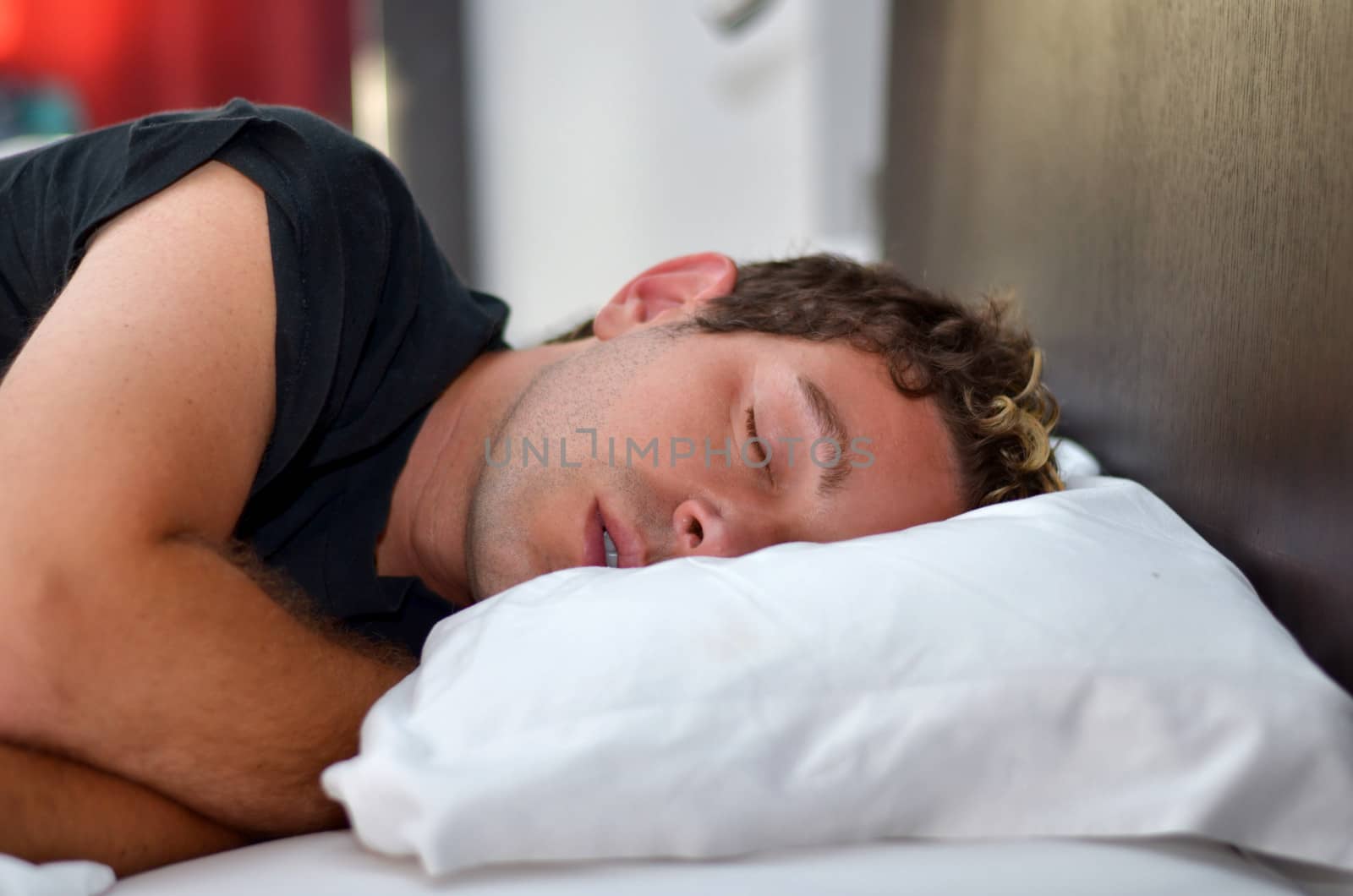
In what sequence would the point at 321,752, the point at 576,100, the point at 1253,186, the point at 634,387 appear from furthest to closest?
the point at 576,100
the point at 634,387
the point at 1253,186
the point at 321,752

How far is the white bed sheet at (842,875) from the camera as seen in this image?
55 centimetres

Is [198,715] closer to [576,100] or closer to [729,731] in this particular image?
[729,731]

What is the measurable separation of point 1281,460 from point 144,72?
340 centimetres

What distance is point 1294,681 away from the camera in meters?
0.59

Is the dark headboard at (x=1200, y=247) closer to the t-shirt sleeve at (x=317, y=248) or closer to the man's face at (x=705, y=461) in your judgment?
the man's face at (x=705, y=461)

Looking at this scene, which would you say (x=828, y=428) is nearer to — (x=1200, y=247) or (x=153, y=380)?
(x=1200, y=247)

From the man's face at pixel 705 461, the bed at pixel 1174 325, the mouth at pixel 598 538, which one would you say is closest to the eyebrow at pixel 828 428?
the man's face at pixel 705 461

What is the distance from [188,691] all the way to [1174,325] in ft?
2.54

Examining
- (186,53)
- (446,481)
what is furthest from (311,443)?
(186,53)

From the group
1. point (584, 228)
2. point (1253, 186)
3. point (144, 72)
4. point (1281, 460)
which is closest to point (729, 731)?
point (1281, 460)

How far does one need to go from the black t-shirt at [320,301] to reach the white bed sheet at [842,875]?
1.18ft

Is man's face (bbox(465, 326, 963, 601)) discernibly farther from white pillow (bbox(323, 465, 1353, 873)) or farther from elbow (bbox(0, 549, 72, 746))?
elbow (bbox(0, 549, 72, 746))

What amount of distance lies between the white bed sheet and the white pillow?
0.01 metres

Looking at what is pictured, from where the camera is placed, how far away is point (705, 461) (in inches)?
35.3
